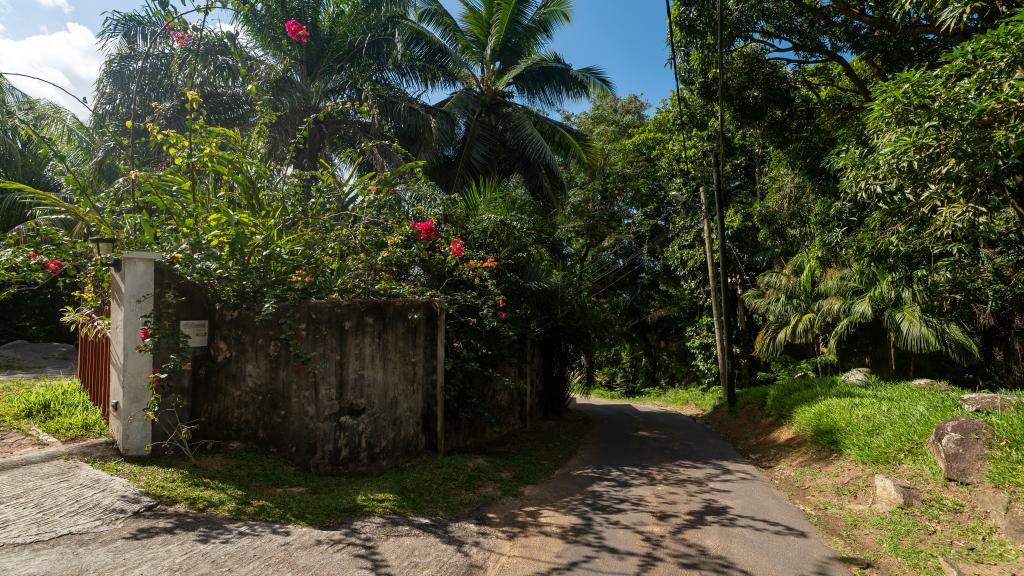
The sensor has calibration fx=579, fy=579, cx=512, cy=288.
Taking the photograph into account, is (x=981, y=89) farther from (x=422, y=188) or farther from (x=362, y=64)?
(x=362, y=64)

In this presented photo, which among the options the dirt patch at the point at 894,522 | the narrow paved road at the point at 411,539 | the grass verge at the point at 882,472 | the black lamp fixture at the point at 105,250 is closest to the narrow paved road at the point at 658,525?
the narrow paved road at the point at 411,539

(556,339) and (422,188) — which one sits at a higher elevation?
(422,188)

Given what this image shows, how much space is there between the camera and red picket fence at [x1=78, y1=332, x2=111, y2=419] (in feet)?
20.5

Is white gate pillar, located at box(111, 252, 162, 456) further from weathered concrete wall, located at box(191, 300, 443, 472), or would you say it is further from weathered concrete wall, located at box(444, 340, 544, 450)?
weathered concrete wall, located at box(444, 340, 544, 450)

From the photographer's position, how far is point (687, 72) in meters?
12.2

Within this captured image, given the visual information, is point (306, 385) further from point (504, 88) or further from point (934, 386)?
point (504, 88)

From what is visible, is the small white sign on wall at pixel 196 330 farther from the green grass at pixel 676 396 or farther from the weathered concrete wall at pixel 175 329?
the green grass at pixel 676 396

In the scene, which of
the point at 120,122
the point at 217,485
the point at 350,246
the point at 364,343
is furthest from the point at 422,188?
the point at 120,122

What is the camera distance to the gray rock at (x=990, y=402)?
254 inches

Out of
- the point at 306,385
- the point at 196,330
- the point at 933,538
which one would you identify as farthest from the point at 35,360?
the point at 933,538

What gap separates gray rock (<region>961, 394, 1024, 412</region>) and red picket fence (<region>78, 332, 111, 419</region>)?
9520 mm

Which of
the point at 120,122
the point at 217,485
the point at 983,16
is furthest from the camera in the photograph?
the point at 120,122

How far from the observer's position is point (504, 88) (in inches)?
599

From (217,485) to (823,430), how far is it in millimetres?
8062
